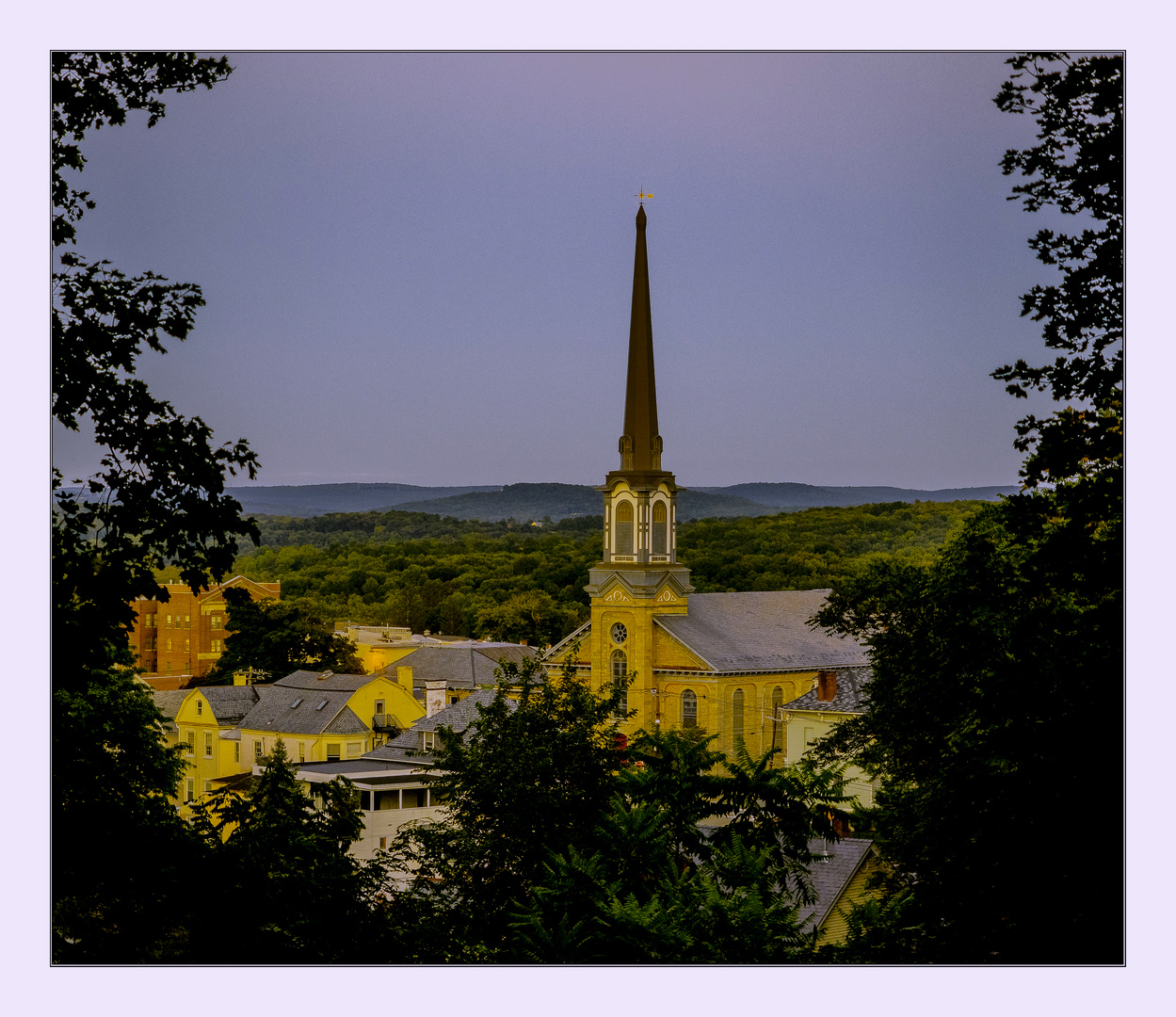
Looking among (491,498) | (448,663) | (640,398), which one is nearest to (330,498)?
(491,498)

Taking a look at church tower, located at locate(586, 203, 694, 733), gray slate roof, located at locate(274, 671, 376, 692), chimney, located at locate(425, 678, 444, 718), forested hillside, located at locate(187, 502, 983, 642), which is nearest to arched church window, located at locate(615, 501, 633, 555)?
church tower, located at locate(586, 203, 694, 733)

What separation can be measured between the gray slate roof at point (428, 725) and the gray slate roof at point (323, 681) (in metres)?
1.37

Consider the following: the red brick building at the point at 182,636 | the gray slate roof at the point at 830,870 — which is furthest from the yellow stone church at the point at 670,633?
the gray slate roof at the point at 830,870

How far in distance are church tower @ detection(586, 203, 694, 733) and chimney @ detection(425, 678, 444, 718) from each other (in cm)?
1394

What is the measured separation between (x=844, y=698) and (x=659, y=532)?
1682 centimetres

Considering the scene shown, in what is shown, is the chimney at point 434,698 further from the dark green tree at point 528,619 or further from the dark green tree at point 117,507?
the dark green tree at point 117,507

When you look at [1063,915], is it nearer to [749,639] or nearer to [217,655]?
[217,655]

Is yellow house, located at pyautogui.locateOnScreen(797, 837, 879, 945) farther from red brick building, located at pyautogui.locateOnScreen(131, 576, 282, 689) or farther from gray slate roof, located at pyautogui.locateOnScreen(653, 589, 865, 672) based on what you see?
gray slate roof, located at pyautogui.locateOnScreen(653, 589, 865, 672)

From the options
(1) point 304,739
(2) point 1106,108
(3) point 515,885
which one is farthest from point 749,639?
(2) point 1106,108

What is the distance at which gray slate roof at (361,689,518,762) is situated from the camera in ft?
97.6

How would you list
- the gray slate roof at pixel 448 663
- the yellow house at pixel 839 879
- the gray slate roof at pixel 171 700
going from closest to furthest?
the yellow house at pixel 839 879 → the gray slate roof at pixel 171 700 → the gray slate roof at pixel 448 663

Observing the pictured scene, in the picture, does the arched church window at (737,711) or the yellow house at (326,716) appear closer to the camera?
the yellow house at (326,716)

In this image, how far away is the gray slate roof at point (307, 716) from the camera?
29.4 m
